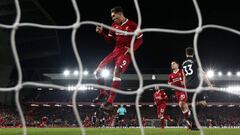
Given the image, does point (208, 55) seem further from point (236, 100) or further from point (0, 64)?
point (0, 64)

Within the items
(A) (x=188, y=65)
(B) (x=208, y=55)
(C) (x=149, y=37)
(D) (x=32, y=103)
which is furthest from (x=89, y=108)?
Answer: (A) (x=188, y=65)

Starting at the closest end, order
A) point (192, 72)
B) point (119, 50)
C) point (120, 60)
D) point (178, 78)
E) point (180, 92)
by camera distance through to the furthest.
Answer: point (120, 60) → point (119, 50) → point (192, 72) → point (180, 92) → point (178, 78)

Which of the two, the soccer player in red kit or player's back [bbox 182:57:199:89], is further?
the soccer player in red kit

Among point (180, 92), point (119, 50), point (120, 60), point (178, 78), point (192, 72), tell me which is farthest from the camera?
point (178, 78)

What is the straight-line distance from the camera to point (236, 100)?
39.8 meters

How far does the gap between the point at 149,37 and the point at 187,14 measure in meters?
5.09

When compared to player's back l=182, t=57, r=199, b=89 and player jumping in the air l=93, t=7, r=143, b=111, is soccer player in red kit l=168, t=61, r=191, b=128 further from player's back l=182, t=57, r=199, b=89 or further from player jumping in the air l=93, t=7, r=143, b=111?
player jumping in the air l=93, t=7, r=143, b=111

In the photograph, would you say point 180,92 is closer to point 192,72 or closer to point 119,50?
point 192,72

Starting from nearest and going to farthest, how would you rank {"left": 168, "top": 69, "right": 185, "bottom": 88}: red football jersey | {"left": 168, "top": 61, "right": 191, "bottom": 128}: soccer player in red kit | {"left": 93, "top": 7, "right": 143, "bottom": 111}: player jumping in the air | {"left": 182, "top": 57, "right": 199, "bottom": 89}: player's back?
{"left": 93, "top": 7, "right": 143, "bottom": 111}: player jumping in the air
{"left": 182, "top": 57, "right": 199, "bottom": 89}: player's back
{"left": 168, "top": 61, "right": 191, "bottom": 128}: soccer player in red kit
{"left": 168, "top": 69, "right": 185, "bottom": 88}: red football jersey

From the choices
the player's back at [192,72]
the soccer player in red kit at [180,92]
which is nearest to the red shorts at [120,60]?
the player's back at [192,72]

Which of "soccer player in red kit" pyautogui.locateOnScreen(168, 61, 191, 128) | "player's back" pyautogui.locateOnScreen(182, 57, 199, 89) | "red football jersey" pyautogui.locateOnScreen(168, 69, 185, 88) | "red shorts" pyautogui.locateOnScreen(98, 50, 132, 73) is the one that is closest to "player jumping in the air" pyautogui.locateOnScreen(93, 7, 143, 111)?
"red shorts" pyautogui.locateOnScreen(98, 50, 132, 73)

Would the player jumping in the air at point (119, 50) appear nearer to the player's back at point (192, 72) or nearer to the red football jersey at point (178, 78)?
the player's back at point (192, 72)

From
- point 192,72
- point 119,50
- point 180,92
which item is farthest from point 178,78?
point 119,50

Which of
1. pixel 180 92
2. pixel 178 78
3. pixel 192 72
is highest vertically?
pixel 178 78
